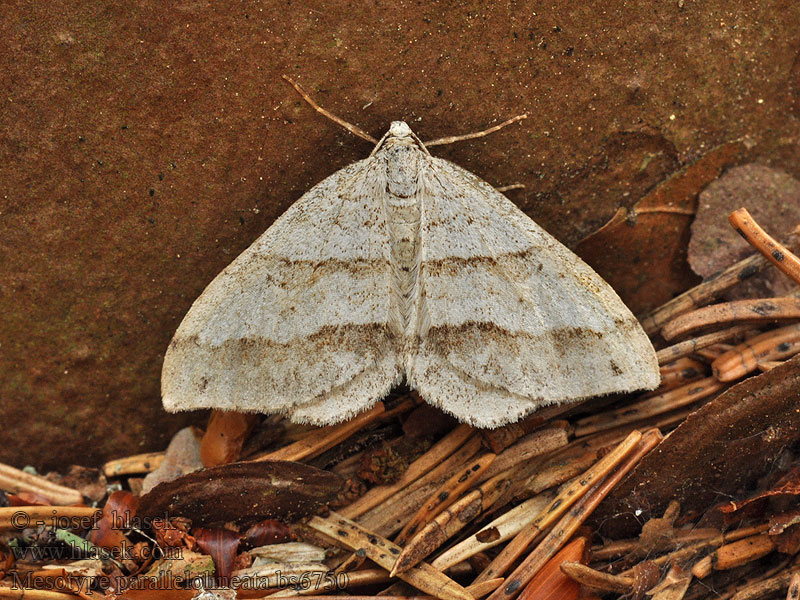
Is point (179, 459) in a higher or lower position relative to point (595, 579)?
higher

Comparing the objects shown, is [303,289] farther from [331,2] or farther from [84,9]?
[84,9]

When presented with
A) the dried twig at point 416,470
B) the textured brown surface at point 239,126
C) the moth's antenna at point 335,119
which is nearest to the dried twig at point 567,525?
the dried twig at point 416,470

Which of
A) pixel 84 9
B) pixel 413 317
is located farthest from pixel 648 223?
pixel 84 9

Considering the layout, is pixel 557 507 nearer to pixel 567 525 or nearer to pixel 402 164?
pixel 567 525

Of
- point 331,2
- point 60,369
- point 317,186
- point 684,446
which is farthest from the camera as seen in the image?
point 60,369

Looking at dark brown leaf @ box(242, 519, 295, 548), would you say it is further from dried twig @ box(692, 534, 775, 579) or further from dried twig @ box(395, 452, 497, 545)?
dried twig @ box(692, 534, 775, 579)

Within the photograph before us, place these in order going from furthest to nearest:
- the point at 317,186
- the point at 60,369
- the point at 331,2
Answer: 1. the point at 60,369
2. the point at 317,186
3. the point at 331,2

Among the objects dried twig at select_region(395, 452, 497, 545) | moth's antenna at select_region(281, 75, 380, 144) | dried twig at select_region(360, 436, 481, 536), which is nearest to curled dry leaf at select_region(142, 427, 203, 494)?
dried twig at select_region(360, 436, 481, 536)
